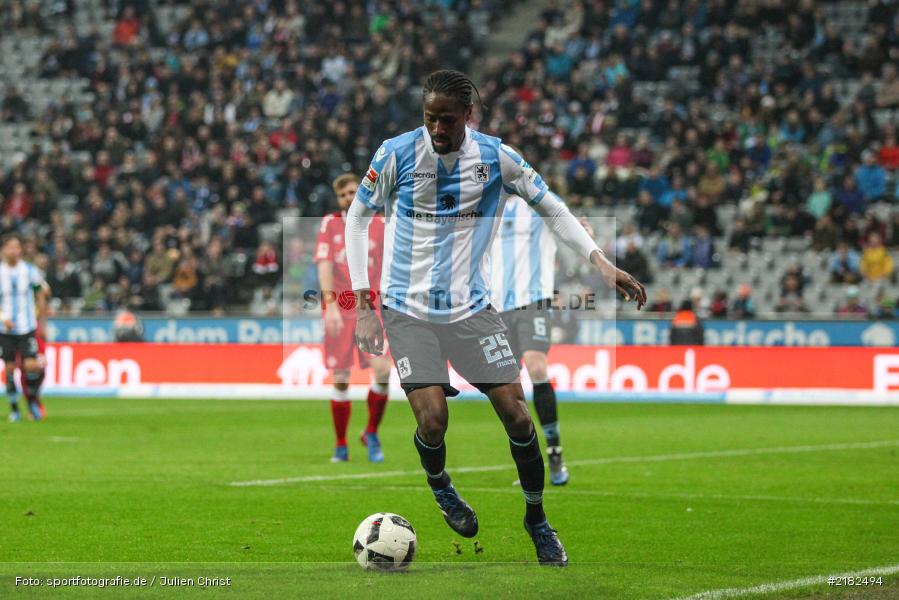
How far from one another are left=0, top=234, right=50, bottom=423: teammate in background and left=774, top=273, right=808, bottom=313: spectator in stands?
39.6 ft

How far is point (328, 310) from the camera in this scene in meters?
12.0

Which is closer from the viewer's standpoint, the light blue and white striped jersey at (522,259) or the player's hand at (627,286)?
the player's hand at (627,286)

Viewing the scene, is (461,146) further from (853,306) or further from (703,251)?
(703,251)

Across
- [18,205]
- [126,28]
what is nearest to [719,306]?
[18,205]

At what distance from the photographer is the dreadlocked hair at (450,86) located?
690 cm

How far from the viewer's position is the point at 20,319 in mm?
18516

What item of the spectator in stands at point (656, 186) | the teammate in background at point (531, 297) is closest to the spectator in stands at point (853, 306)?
the spectator in stands at point (656, 186)

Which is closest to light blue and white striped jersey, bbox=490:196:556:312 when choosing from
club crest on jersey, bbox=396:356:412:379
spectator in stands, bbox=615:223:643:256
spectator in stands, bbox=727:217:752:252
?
club crest on jersey, bbox=396:356:412:379

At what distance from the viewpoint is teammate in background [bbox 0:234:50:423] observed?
59.9 feet

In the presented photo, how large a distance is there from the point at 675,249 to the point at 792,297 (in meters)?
2.52

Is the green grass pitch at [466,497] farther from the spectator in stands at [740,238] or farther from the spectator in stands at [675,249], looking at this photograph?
the spectator in stands at [675,249]

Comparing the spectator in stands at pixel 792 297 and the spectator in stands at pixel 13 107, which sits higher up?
the spectator in stands at pixel 13 107

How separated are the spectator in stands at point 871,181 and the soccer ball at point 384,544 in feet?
63.6

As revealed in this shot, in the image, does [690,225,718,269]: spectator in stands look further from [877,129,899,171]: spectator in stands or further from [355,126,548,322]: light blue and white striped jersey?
[355,126,548,322]: light blue and white striped jersey
